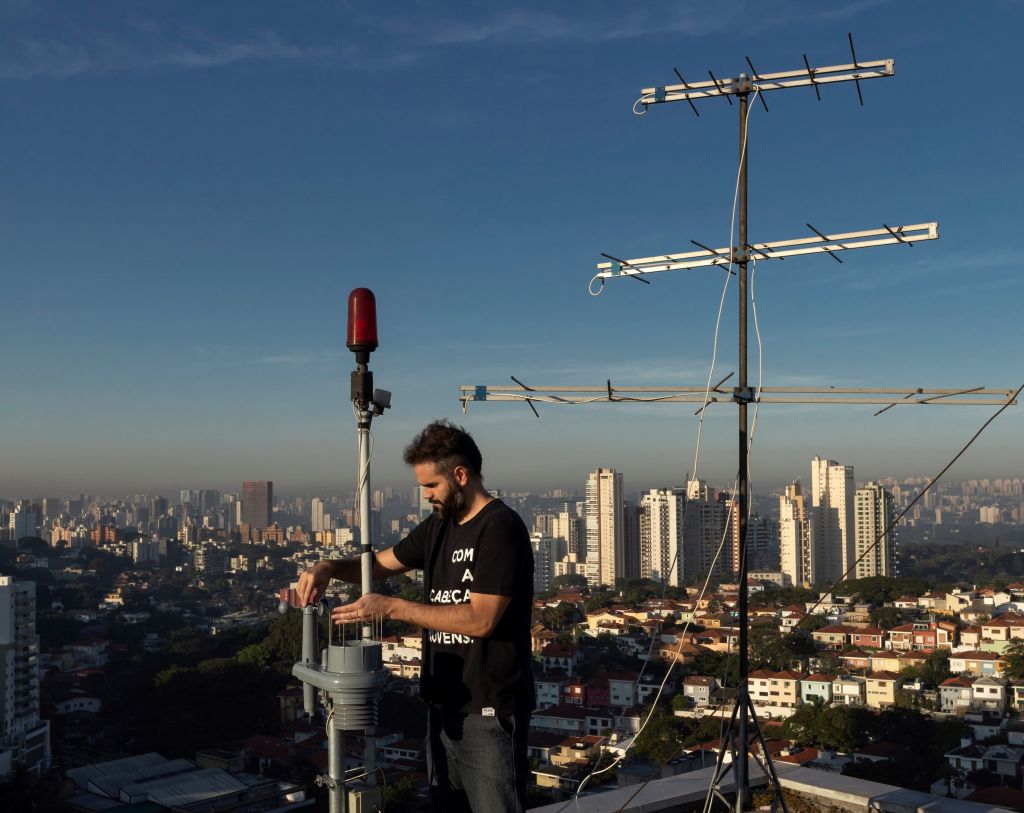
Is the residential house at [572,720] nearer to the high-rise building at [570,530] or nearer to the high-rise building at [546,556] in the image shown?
the high-rise building at [546,556]

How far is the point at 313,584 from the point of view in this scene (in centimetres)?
183

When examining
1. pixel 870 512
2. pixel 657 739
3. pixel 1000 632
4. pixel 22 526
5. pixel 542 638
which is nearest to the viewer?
pixel 657 739

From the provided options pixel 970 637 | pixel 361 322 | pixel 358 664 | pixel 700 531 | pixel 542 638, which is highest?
pixel 361 322

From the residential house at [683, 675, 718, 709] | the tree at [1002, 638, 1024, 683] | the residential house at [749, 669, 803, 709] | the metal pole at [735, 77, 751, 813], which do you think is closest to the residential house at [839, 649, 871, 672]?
the residential house at [749, 669, 803, 709]

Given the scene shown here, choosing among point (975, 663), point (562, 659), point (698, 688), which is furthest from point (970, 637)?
point (562, 659)

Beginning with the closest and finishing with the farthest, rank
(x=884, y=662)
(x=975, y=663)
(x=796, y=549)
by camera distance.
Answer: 1. (x=975, y=663)
2. (x=884, y=662)
3. (x=796, y=549)

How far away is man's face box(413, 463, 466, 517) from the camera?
1748 millimetres

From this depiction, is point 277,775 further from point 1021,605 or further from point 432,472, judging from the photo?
point 1021,605

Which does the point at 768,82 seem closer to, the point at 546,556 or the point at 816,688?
the point at 816,688

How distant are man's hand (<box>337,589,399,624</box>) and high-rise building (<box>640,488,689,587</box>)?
168 ft

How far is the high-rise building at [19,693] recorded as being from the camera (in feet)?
70.9

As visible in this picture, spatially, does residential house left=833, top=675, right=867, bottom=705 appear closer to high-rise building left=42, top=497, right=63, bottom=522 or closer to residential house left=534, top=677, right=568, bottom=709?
residential house left=534, top=677, right=568, bottom=709

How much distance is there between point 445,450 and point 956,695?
23.3 metres

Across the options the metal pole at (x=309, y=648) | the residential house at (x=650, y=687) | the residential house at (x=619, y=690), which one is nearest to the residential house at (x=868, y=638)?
the residential house at (x=650, y=687)
